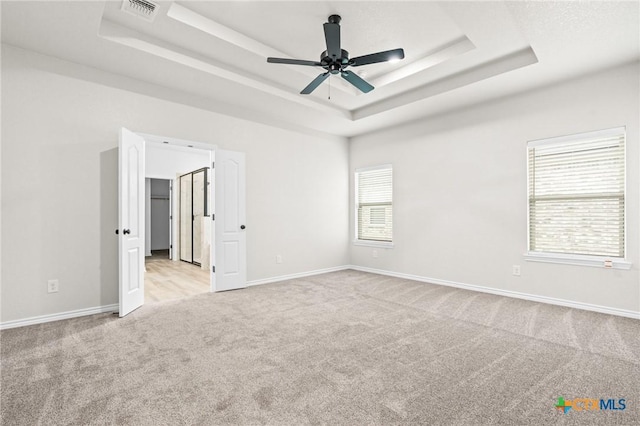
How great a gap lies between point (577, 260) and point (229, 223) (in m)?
4.64

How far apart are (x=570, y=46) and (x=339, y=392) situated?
3.85m

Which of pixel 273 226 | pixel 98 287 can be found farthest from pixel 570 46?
pixel 98 287

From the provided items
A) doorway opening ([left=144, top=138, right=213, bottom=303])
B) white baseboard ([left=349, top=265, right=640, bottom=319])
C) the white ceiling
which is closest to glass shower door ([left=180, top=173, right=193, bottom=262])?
doorway opening ([left=144, top=138, right=213, bottom=303])

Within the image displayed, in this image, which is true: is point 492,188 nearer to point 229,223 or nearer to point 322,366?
point 322,366

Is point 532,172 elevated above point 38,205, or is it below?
above

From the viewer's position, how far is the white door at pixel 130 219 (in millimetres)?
3426

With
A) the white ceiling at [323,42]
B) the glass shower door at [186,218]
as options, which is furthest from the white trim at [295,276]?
the glass shower door at [186,218]

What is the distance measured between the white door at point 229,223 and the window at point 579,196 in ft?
13.5

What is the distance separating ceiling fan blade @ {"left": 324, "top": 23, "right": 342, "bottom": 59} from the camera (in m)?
2.56

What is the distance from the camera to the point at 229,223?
477 centimetres

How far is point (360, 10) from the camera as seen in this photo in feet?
9.70

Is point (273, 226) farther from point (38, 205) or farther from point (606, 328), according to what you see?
point (606, 328)

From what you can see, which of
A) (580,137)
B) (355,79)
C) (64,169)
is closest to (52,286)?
(64,169)

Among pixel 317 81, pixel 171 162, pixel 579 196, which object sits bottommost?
pixel 579 196
